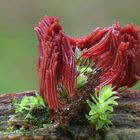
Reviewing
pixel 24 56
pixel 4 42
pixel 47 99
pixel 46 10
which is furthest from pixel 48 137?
pixel 46 10

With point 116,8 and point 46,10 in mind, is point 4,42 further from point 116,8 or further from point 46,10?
point 116,8

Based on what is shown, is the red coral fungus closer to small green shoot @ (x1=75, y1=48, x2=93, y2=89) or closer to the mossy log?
small green shoot @ (x1=75, y1=48, x2=93, y2=89)

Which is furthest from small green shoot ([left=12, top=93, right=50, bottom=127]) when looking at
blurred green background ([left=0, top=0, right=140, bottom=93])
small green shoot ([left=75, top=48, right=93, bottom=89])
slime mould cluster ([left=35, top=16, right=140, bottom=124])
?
blurred green background ([left=0, top=0, right=140, bottom=93])

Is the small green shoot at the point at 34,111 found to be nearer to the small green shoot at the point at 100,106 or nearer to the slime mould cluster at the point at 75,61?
the slime mould cluster at the point at 75,61

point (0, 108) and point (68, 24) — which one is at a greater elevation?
point (68, 24)

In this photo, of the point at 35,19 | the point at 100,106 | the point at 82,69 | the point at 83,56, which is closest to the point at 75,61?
the point at 82,69

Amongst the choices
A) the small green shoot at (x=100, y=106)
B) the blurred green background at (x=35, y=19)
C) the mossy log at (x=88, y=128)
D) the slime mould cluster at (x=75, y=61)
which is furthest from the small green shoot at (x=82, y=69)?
the blurred green background at (x=35, y=19)
